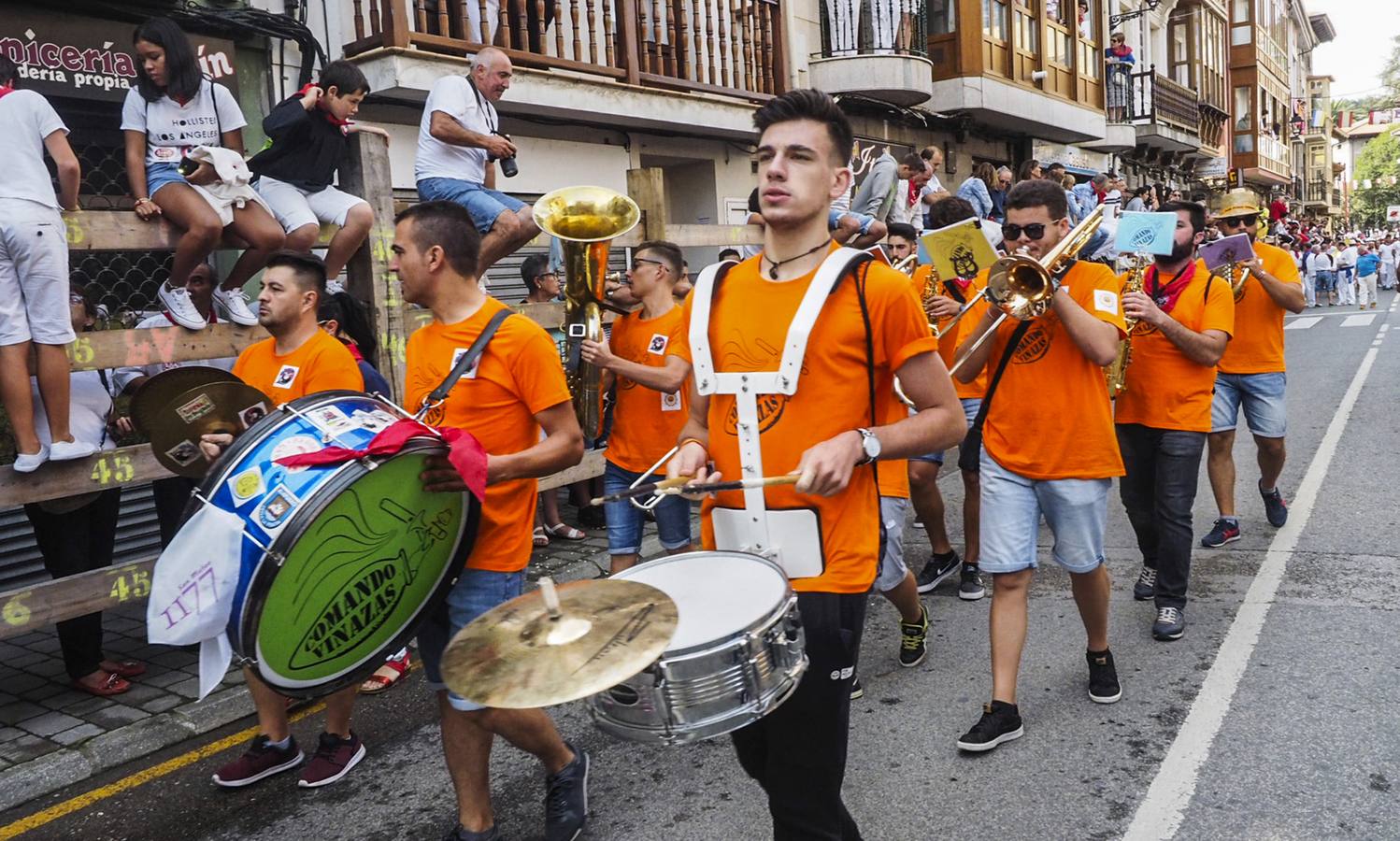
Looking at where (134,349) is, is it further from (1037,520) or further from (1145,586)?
(1145,586)

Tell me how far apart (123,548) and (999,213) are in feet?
31.7

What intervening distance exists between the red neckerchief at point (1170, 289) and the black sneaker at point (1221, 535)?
1844 mm

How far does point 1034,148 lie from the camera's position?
20969mm

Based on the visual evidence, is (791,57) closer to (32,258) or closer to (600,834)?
(32,258)

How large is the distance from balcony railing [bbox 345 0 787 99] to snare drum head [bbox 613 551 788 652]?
7.57m

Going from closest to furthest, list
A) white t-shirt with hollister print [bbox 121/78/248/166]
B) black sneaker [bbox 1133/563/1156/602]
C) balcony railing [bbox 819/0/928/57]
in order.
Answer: white t-shirt with hollister print [bbox 121/78/248/166] → black sneaker [bbox 1133/563/1156/602] → balcony railing [bbox 819/0/928/57]

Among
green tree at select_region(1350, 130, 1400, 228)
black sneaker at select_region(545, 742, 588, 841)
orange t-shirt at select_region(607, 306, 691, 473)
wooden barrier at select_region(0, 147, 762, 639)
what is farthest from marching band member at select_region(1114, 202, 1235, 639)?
green tree at select_region(1350, 130, 1400, 228)

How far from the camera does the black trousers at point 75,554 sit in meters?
4.86

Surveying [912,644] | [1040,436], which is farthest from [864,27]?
[1040,436]

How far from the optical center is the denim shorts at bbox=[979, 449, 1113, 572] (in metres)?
3.97

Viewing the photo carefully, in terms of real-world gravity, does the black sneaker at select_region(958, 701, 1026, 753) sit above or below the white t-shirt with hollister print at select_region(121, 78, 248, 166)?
below

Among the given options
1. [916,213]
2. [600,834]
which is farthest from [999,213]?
[600,834]

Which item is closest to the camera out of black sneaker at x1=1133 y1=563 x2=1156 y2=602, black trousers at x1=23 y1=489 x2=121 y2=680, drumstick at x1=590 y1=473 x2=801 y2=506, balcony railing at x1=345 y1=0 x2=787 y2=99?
drumstick at x1=590 y1=473 x2=801 y2=506

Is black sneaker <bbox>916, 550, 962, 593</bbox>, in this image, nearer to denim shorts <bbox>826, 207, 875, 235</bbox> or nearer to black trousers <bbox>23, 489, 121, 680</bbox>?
denim shorts <bbox>826, 207, 875, 235</bbox>
